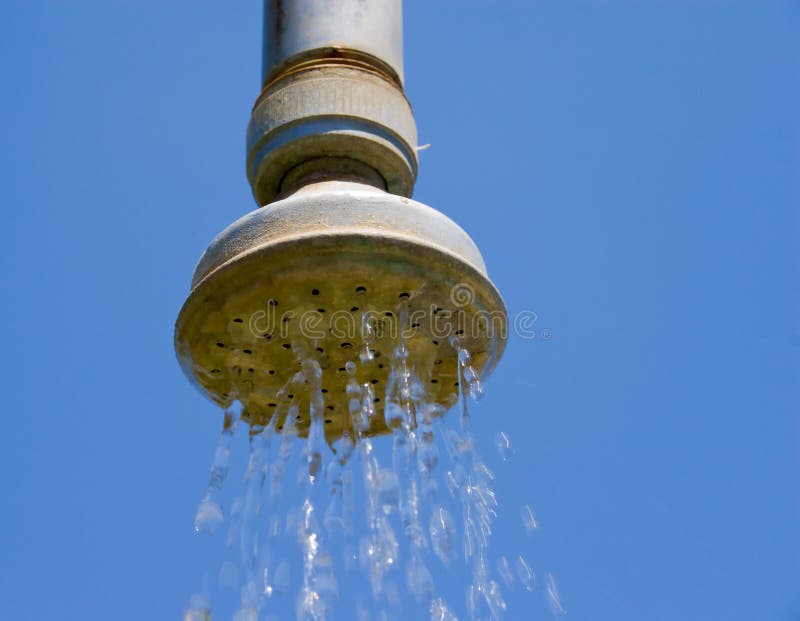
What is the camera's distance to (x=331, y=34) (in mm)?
3881

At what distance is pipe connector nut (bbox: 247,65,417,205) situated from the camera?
3.64 metres

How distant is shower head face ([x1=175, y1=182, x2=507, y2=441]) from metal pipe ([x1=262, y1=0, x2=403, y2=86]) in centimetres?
59

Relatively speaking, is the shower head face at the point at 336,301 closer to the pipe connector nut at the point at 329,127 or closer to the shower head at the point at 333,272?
the shower head at the point at 333,272

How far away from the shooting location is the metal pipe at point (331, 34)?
12.7ft

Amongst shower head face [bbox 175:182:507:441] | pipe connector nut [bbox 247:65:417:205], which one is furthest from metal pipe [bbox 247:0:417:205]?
shower head face [bbox 175:182:507:441]

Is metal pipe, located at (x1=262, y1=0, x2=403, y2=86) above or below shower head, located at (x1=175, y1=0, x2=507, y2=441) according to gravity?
above

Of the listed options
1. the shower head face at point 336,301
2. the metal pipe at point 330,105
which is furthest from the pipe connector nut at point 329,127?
the shower head face at point 336,301

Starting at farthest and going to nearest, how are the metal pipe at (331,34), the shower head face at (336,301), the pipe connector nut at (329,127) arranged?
1. the metal pipe at (331,34)
2. the pipe connector nut at (329,127)
3. the shower head face at (336,301)

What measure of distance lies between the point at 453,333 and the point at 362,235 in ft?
1.55

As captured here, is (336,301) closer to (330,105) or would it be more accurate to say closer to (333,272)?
(333,272)

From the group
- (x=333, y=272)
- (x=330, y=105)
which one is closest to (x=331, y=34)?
(x=330, y=105)

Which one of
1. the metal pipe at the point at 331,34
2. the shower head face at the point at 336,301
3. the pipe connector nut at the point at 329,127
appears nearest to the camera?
the shower head face at the point at 336,301

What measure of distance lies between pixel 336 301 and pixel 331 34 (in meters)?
1.09

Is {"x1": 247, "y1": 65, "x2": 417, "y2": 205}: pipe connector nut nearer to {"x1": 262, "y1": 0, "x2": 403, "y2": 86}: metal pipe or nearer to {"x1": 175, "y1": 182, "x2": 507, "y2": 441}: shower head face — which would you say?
{"x1": 262, "y1": 0, "x2": 403, "y2": 86}: metal pipe
